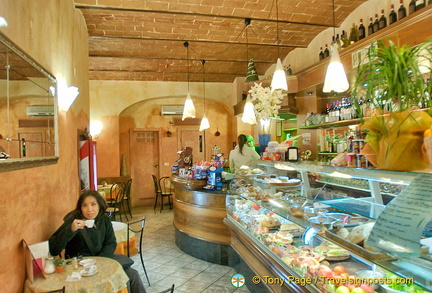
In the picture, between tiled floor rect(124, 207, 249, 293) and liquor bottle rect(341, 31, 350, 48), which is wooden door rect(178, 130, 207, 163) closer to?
tiled floor rect(124, 207, 249, 293)

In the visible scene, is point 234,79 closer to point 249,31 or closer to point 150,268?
point 249,31

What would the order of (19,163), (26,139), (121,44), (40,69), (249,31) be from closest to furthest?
(19,163) → (26,139) → (40,69) → (249,31) → (121,44)

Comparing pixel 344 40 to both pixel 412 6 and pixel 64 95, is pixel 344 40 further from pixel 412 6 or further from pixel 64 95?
pixel 64 95

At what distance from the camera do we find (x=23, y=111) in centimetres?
213

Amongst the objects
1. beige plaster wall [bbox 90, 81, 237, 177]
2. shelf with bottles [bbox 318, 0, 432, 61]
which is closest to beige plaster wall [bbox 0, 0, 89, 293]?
shelf with bottles [bbox 318, 0, 432, 61]

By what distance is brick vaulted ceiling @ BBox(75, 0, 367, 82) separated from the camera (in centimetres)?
456

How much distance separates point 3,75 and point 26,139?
0.52 metres

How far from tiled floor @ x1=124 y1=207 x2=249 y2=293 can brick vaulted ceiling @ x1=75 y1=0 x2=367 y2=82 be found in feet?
12.6

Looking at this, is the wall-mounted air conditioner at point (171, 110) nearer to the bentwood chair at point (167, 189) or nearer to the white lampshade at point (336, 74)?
the bentwood chair at point (167, 189)

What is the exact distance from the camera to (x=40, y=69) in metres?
2.49

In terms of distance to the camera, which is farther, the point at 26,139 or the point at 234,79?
the point at 234,79

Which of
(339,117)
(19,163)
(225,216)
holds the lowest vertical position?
(225,216)

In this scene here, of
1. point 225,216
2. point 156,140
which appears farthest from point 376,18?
point 156,140

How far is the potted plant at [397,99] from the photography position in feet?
3.92
